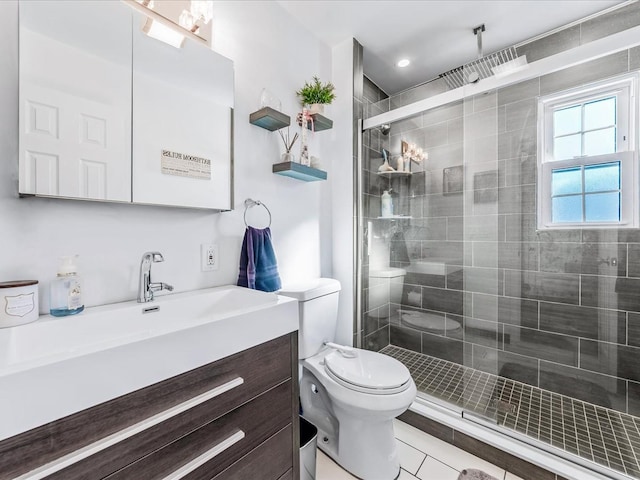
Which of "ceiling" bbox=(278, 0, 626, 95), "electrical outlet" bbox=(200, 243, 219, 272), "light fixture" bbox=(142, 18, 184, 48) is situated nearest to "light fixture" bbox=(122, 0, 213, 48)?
"light fixture" bbox=(142, 18, 184, 48)

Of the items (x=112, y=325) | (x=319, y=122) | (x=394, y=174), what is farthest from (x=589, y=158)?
(x=112, y=325)

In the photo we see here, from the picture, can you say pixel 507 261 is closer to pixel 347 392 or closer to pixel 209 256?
pixel 347 392

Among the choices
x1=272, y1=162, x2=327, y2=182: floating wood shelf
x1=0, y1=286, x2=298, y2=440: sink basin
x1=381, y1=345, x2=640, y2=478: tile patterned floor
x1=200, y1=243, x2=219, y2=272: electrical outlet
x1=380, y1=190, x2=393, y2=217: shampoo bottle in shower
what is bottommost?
x1=381, y1=345, x2=640, y2=478: tile patterned floor

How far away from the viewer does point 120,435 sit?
62cm

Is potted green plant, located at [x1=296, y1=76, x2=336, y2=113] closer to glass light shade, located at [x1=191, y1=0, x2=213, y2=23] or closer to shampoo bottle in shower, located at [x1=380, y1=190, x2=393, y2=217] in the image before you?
glass light shade, located at [x1=191, y1=0, x2=213, y2=23]

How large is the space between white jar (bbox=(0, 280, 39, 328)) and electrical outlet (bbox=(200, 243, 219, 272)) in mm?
556

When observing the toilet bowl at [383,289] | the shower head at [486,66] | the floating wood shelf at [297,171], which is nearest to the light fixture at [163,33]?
the floating wood shelf at [297,171]

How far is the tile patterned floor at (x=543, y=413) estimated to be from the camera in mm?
1384

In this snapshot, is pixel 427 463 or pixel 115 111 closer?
pixel 115 111

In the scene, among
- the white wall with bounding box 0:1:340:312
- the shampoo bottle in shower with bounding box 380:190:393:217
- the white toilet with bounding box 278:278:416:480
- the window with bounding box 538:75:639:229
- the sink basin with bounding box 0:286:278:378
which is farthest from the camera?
the shampoo bottle in shower with bounding box 380:190:393:217

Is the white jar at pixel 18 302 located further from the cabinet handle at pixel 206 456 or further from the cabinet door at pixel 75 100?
the cabinet handle at pixel 206 456

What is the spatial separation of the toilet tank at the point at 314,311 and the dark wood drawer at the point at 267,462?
0.50 m

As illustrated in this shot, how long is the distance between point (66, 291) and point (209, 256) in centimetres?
52

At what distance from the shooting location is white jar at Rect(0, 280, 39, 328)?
30.1 inches
